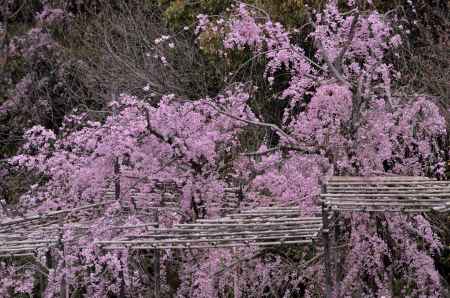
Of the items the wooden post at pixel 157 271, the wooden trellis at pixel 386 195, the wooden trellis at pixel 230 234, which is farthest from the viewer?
the wooden post at pixel 157 271

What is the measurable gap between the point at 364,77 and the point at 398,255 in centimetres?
138

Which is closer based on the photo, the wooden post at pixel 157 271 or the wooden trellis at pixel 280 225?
the wooden trellis at pixel 280 225

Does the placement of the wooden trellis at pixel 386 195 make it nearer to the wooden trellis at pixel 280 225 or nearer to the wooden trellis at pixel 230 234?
the wooden trellis at pixel 280 225

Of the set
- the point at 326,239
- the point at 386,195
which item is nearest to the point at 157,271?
the point at 326,239

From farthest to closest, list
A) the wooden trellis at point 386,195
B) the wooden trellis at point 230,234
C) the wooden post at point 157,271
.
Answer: the wooden post at point 157,271, the wooden trellis at point 230,234, the wooden trellis at point 386,195

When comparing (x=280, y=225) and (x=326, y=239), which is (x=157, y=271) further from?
(x=326, y=239)

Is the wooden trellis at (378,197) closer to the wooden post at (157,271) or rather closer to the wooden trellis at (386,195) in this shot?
the wooden trellis at (386,195)

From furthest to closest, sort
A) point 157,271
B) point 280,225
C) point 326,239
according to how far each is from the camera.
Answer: point 157,271 → point 280,225 → point 326,239

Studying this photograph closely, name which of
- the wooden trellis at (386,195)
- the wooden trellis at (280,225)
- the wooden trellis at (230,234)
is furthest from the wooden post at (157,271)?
the wooden trellis at (386,195)

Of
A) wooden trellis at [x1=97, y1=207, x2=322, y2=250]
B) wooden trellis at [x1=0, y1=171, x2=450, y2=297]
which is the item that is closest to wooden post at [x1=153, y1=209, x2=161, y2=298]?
wooden trellis at [x1=0, y1=171, x2=450, y2=297]

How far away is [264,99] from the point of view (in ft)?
31.6

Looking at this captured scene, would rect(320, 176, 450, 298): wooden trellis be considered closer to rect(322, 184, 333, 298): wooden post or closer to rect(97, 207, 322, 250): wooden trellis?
rect(322, 184, 333, 298): wooden post

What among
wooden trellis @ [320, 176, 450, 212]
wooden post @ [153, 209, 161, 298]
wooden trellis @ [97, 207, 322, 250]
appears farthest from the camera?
wooden post @ [153, 209, 161, 298]

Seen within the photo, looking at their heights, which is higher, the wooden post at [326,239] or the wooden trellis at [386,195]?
the wooden trellis at [386,195]
